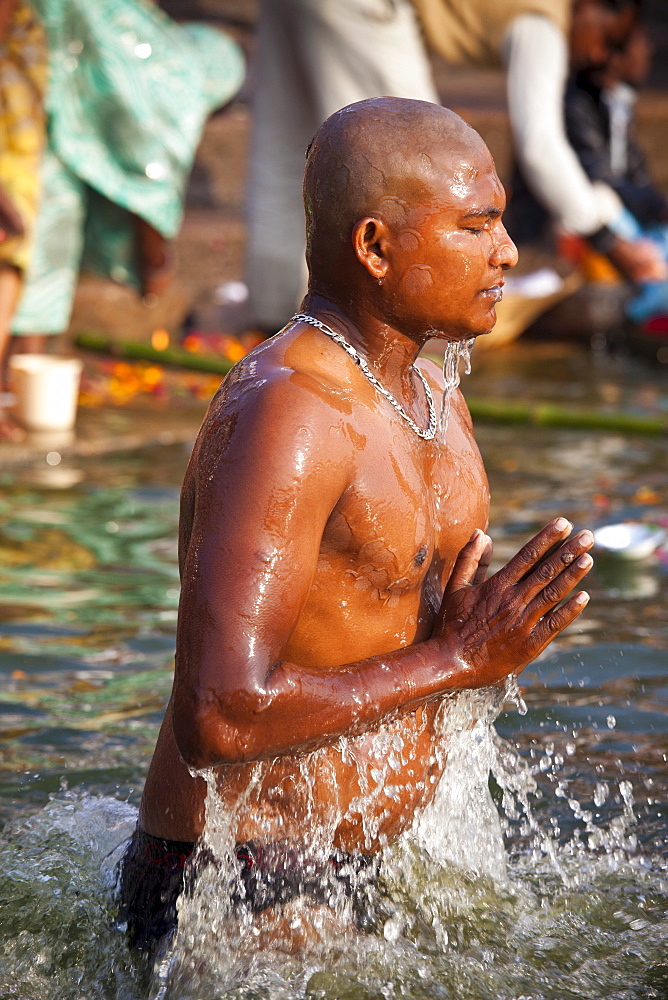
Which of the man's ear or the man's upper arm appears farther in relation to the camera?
the man's ear

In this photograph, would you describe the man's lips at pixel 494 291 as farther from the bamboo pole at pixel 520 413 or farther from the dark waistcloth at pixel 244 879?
the bamboo pole at pixel 520 413

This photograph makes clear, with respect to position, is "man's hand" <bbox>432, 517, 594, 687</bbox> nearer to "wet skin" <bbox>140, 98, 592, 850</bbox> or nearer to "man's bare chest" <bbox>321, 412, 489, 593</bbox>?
"wet skin" <bbox>140, 98, 592, 850</bbox>

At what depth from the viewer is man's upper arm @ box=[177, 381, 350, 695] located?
7.02 feet

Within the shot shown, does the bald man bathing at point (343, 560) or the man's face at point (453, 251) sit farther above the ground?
the man's face at point (453, 251)

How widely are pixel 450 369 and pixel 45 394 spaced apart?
4428mm

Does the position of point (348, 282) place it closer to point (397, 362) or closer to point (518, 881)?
point (397, 362)

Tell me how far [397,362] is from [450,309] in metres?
0.18

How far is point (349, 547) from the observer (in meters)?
2.38

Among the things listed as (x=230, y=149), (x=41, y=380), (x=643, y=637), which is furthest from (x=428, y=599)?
(x=230, y=149)

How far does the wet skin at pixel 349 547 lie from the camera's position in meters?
2.17

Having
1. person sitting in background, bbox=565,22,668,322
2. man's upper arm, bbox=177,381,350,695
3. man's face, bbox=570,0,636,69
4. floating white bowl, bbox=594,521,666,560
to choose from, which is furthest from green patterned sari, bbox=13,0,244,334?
man's upper arm, bbox=177,381,350,695

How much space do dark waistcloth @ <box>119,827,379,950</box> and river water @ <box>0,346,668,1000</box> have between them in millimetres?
42

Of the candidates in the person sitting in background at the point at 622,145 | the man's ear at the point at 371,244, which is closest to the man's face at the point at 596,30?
the person sitting in background at the point at 622,145

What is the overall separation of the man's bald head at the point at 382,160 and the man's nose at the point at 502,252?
0.13 metres
